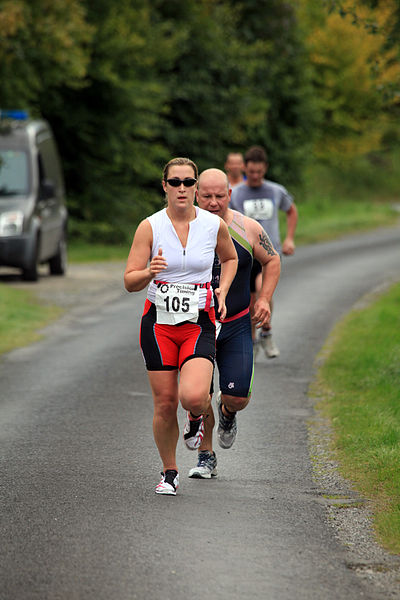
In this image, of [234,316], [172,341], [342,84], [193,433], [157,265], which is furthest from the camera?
[342,84]

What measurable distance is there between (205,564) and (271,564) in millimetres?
308

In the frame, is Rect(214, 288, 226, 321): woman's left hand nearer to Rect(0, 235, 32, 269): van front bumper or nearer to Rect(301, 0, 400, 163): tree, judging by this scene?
Rect(0, 235, 32, 269): van front bumper

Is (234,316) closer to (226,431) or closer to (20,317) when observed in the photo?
(226,431)

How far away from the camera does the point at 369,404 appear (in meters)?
9.25

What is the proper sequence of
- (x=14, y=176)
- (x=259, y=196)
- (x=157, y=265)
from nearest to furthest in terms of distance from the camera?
1. (x=157, y=265)
2. (x=259, y=196)
3. (x=14, y=176)

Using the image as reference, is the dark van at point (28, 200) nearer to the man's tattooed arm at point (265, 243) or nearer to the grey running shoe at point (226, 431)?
the man's tattooed arm at point (265, 243)

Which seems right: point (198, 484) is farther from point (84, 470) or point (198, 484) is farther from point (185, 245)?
point (185, 245)

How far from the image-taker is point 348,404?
30.8ft

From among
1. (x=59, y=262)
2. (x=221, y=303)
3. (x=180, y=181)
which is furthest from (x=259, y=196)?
(x=59, y=262)

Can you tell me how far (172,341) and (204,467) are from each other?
1.07 meters

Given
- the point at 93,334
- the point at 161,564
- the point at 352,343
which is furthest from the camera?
the point at 93,334

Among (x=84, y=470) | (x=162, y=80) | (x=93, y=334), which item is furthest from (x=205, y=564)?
(x=162, y=80)

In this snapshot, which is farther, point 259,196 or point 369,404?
point 259,196

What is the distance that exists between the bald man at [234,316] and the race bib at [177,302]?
2.04 feet
